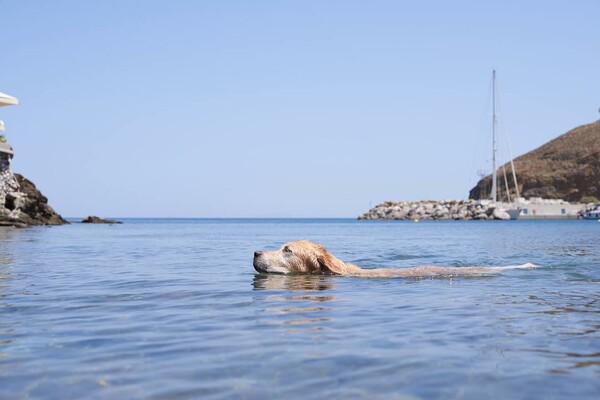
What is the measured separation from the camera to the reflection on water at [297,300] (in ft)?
25.1

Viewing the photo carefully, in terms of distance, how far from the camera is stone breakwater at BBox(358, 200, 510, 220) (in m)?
114

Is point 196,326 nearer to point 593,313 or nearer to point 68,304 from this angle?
point 68,304

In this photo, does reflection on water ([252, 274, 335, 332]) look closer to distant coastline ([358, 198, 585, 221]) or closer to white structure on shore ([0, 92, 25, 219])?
white structure on shore ([0, 92, 25, 219])

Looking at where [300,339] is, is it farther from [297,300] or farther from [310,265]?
[310,265]

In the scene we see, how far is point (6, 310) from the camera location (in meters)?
8.37

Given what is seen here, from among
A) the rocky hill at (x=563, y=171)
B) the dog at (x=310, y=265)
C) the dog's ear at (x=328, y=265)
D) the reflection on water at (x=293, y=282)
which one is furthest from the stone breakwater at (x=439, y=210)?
the reflection on water at (x=293, y=282)

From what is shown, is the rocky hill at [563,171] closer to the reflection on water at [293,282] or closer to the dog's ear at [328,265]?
the dog's ear at [328,265]

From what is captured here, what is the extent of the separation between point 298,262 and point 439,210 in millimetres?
114177

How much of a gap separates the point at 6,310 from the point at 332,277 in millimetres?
6452

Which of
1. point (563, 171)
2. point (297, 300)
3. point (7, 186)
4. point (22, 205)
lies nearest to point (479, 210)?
point (563, 171)

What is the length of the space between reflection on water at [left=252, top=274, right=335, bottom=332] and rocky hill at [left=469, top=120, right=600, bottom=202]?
15277cm

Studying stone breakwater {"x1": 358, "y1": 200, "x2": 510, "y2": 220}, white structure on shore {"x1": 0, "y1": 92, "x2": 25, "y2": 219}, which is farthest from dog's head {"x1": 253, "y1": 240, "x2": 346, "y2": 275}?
stone breakwater {"x1": 358, "y1": 200, "x2": 510, "y2": 220}

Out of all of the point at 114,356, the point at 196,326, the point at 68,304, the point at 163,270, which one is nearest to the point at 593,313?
the point at 196,326

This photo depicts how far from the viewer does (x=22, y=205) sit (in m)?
51.0
